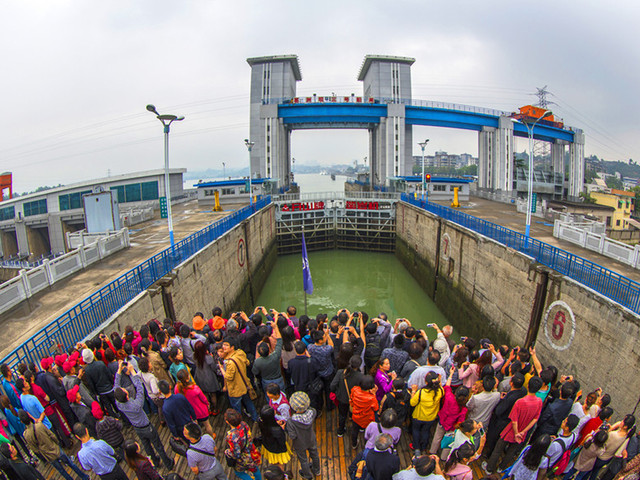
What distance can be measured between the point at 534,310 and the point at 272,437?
1083cm

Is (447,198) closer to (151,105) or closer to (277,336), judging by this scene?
(151,105)

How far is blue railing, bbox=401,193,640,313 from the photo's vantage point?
27.7ft

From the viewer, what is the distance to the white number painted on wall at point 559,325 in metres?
10.1

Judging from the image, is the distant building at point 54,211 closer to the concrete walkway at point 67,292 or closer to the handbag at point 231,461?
the concrete walkway at point 67,292

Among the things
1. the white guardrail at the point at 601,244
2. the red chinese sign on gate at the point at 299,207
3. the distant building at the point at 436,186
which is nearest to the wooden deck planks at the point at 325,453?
the white guardrail at the point at 601,244

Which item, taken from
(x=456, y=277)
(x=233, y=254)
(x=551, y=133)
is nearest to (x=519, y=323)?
(x=456, y=277)

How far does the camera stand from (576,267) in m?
10.3

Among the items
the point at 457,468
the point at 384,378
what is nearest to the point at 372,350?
the point at 384,378

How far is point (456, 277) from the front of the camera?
18.5 m

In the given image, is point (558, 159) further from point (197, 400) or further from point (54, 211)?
point (54, 211)

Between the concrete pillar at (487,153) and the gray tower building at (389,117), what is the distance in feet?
31.7

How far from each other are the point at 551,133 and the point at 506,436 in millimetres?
55486

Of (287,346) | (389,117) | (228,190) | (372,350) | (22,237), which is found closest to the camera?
(287,346)

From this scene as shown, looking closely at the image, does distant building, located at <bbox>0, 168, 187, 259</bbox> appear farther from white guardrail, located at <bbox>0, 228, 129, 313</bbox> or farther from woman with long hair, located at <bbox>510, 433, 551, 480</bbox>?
woman with long hair, located at <bbox>510, 433, 551, 480</bbox>
